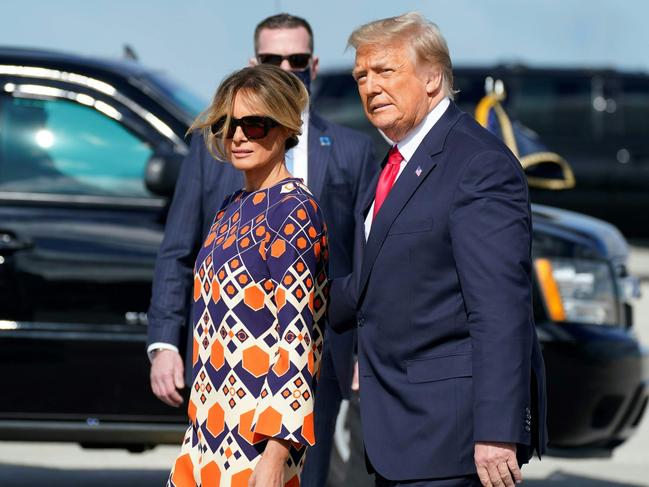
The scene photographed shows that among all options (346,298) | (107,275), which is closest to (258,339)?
(346,298)

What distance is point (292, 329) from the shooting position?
330 cm

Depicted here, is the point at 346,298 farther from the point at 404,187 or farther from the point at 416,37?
the point at 416,37

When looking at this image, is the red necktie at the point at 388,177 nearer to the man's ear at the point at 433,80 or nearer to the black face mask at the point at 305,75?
the man's ear at the point at 433,80

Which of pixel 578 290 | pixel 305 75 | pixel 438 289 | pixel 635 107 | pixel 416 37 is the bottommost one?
pixel 635 107

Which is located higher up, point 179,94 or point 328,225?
point 179,94

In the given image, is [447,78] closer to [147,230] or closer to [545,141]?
[147,230]

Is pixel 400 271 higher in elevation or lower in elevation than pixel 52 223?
higher

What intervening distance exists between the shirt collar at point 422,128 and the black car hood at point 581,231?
259cm

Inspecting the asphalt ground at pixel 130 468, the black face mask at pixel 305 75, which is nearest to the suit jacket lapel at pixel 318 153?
the black face mask at pixel 305 75

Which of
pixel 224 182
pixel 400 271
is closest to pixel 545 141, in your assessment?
pixel 224 182

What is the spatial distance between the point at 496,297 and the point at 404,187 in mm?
364

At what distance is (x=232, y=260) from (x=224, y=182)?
1.08 meters

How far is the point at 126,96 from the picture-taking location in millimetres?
5801

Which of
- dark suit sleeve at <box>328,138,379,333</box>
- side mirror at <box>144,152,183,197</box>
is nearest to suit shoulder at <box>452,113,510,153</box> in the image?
dark suit sleeve at <box>328,138,379,333</box>
